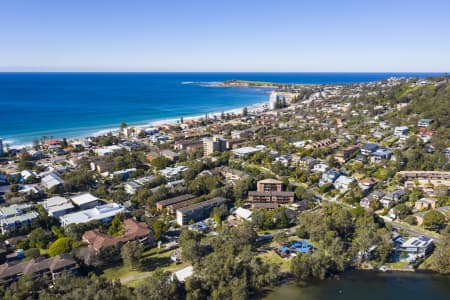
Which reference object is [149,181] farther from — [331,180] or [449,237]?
[449,237]

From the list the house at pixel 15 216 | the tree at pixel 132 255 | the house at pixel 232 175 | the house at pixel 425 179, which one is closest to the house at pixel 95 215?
the house at pixel 15 216

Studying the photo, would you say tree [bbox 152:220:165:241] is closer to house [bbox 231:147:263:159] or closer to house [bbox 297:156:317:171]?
house [bbox 297:156:317:171]

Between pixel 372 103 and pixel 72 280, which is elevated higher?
pixel 372 103

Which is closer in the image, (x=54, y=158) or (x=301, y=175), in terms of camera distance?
(x=301, y=175)

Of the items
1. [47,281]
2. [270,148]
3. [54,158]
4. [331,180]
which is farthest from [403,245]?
[54,158]

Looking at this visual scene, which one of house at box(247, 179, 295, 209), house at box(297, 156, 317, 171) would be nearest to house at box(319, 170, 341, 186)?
house at box(297, 156, 317, 171)

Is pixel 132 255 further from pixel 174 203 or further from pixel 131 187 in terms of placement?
pixel 131 187

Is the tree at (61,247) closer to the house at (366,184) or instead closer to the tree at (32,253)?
the tree at (32,253)
